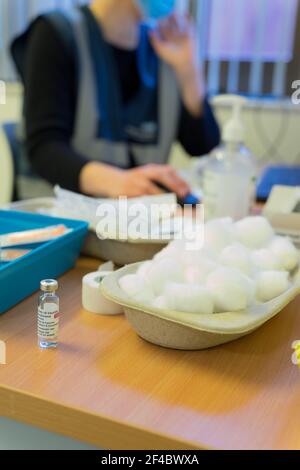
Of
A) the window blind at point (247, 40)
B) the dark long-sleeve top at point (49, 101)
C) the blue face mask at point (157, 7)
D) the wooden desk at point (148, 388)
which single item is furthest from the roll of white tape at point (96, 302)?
the window blind at point (247, 40)

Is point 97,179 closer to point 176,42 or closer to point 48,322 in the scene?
point 176,42

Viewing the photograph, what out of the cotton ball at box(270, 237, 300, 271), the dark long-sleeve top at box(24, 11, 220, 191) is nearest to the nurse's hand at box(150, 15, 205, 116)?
the dark long-sleeve top at box(24, 11, 220, 191)

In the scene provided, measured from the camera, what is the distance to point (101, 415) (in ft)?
1.82

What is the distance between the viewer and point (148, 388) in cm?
61

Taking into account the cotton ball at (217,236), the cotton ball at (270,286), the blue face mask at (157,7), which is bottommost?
the cotton ball at (270,286)

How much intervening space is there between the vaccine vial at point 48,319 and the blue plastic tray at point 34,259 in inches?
3.0

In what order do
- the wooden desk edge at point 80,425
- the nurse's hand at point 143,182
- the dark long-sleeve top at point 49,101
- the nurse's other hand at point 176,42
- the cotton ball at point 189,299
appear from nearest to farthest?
1. the wooden desk edge at point 80,425
2. the cotton ball at point 189,299
3. the nurse's hand at point 143,182
4. the dark long-sleeve top at point 49,101
5. the nurse's other hand at point 176,42

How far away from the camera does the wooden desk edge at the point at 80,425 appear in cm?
54

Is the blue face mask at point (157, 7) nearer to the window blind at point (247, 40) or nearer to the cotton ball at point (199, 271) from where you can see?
the window blind at point (247, 40)

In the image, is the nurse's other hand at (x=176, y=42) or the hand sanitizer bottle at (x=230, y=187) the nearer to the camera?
the hand sanitizer bottle at (x=230, y=187)

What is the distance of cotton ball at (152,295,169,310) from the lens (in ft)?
2.14

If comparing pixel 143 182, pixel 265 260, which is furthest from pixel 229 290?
pixel 143 182

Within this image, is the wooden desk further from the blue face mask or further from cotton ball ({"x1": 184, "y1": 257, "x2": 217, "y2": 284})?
the blue face mask
